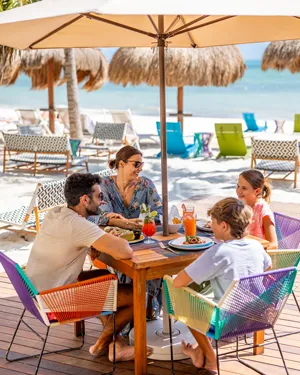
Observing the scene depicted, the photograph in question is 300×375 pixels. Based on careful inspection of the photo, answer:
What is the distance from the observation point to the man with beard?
313cm

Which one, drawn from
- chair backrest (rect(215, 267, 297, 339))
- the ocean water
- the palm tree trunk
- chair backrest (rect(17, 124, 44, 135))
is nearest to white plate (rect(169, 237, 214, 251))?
chair backrest (rect(215, 267, 297, 339))

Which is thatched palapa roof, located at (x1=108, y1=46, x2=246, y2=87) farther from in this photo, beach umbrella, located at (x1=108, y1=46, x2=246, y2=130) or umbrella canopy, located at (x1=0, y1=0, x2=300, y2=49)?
umbrella canopy, located at (x1=0, y1=0, x2=300, y2=49)

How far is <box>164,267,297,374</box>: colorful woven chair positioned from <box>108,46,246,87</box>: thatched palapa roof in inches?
456

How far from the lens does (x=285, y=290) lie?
303 centimetres

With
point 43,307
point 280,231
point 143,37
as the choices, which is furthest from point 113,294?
point 143,37

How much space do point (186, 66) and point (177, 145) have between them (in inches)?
112

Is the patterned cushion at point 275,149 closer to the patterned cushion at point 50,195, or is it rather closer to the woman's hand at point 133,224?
the patterned cushion at point 50,195

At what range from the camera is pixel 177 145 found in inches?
498

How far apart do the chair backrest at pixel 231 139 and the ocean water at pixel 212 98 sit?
30.4m

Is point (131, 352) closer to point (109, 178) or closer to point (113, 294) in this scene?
point (113, 294)

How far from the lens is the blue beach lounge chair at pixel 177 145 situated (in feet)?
40.5

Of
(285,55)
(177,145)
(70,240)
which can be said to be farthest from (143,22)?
(285,55)

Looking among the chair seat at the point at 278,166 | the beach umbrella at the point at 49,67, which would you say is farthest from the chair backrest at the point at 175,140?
the beach umbrella at the point at 49,67

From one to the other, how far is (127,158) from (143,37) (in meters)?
1.26
